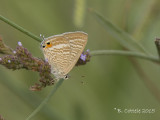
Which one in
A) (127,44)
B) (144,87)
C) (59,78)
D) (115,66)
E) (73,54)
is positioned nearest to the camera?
(59,78)

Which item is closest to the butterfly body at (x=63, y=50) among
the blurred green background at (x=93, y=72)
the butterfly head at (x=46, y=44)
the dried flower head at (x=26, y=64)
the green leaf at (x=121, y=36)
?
the butterfly head at (x=46, y=44)

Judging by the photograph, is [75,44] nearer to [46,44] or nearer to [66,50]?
[66,50]

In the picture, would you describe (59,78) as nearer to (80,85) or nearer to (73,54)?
(73,54)

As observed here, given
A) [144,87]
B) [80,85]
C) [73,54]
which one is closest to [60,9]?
[80,85]

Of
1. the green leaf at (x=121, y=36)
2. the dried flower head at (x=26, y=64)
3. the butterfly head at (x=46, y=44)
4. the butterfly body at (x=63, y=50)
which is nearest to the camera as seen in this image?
the dried flower head at (x=26, y=64)

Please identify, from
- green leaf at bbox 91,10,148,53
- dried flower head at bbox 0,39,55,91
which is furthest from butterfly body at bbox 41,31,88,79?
green leaf at bbox 91,10,148,53

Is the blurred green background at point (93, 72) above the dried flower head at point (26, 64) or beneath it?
above

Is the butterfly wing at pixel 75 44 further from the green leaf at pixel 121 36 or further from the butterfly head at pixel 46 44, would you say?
the green leaf at pixel 121 36

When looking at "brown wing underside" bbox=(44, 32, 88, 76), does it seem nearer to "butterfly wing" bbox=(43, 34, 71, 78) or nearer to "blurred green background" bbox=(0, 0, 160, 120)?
"butterfly wing" bbox=(43, 34, 71, 78)
